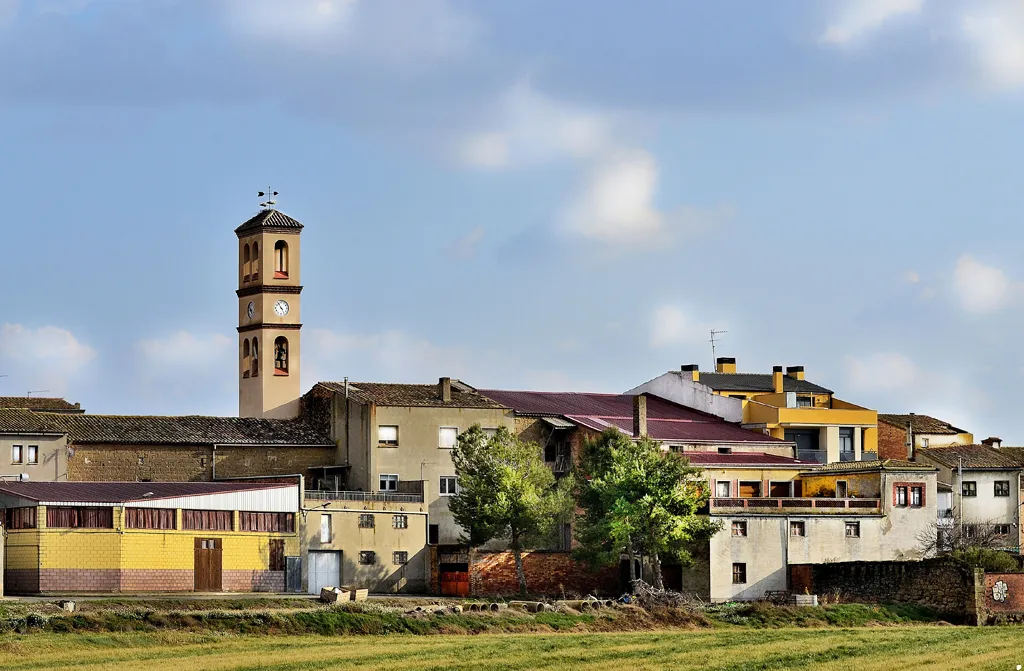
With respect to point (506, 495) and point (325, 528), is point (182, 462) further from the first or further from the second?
point (506, 495)

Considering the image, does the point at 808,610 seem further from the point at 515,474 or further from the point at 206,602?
the point at 206,602

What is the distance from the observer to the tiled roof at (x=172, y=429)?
8731 cm

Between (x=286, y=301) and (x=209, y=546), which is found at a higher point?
(x=286, y=301)

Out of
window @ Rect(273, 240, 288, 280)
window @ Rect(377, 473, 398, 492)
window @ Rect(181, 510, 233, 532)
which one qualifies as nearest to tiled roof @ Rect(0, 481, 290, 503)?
window @ Rect(181, 510, 233, 532)

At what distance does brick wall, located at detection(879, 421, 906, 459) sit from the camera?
Answer: 4360 inches

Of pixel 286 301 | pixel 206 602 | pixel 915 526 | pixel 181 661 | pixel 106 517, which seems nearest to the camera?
pixel 181 661

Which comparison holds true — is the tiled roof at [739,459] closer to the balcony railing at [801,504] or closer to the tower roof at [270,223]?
the balcony railing at [801,504]

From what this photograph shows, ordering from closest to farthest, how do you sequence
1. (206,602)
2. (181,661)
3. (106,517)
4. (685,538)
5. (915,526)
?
(181,661)
(206,602)
(106,517)
(685,538)
(915,526)

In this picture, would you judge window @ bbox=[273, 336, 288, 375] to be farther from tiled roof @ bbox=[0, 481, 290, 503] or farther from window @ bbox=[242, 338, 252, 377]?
tiled roof @ bbox=[0, 481, 290, 503]

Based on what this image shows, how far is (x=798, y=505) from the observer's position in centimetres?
8406

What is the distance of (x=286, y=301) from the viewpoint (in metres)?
100

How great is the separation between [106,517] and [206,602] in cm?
Result: 755

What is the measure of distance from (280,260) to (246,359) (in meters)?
5.53

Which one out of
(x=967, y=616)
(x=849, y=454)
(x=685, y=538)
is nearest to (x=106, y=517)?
(x=685, y=538)
